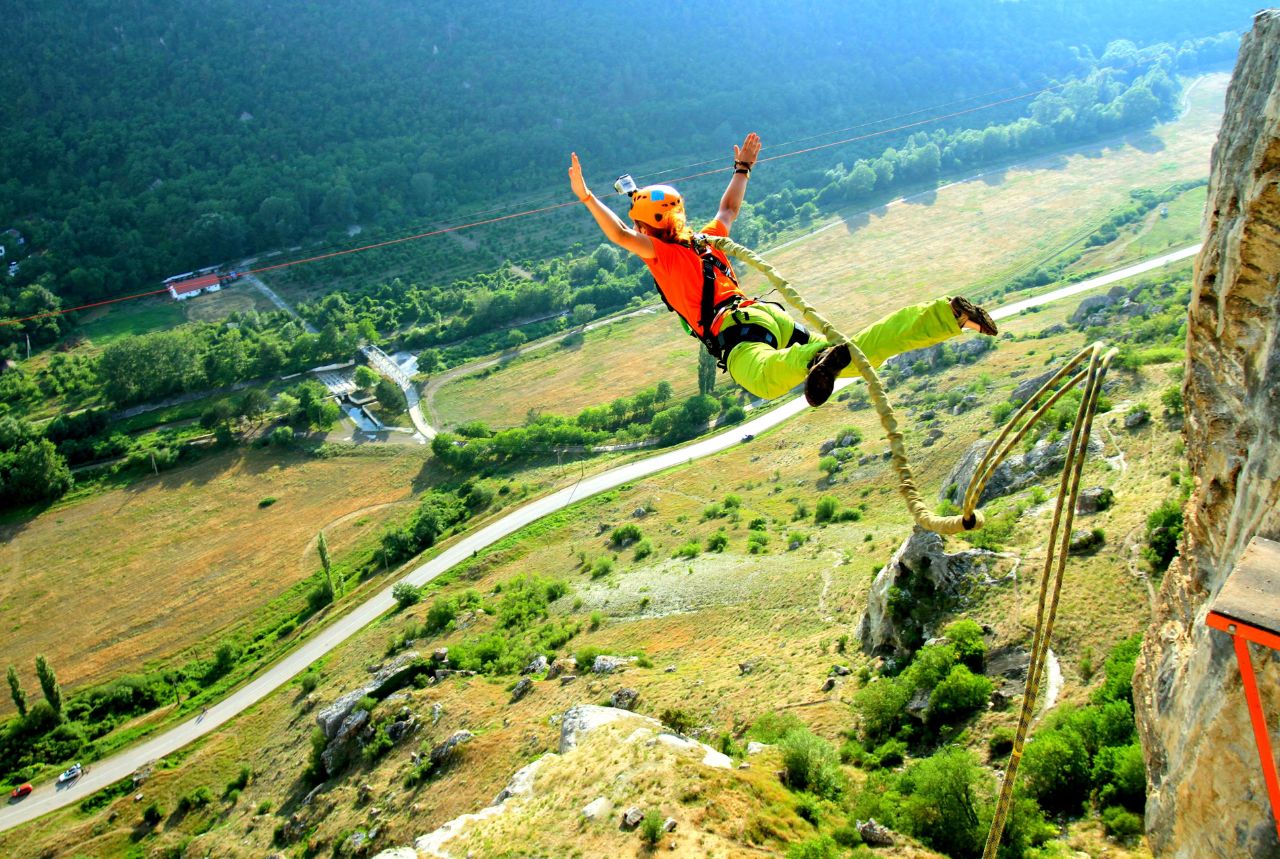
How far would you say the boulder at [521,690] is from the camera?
2423cm

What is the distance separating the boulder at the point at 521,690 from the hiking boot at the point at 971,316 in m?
20.2

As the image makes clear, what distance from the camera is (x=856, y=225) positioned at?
8906 centimetres

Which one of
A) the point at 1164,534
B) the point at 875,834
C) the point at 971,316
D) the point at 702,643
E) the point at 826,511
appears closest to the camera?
the point at 971,316

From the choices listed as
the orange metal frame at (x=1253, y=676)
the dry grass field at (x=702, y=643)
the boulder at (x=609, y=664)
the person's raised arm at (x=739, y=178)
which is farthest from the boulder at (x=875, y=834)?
the boulder at (x=609, y=664)

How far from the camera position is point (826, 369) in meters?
7.10

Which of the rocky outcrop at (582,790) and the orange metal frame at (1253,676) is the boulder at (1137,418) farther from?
the orange metal frame at (1253,676)

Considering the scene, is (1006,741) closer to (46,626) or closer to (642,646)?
(642,646)

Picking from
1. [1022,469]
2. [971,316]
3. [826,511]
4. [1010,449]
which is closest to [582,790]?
[1010,449]

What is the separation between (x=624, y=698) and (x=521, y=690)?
414 centimetres

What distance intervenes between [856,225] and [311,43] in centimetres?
7913

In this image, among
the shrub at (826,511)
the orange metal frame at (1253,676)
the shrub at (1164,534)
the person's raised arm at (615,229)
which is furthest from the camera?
the shrub at (826,511)

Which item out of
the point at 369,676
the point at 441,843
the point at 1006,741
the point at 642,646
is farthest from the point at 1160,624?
the point at 369,676

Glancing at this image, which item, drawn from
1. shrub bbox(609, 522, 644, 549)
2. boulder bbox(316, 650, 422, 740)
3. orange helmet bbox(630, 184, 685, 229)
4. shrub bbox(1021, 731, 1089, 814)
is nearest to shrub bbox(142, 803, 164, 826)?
boulder bbox(316, 650, 422, 740)

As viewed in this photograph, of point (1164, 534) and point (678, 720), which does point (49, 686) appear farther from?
point (1164, 534)
